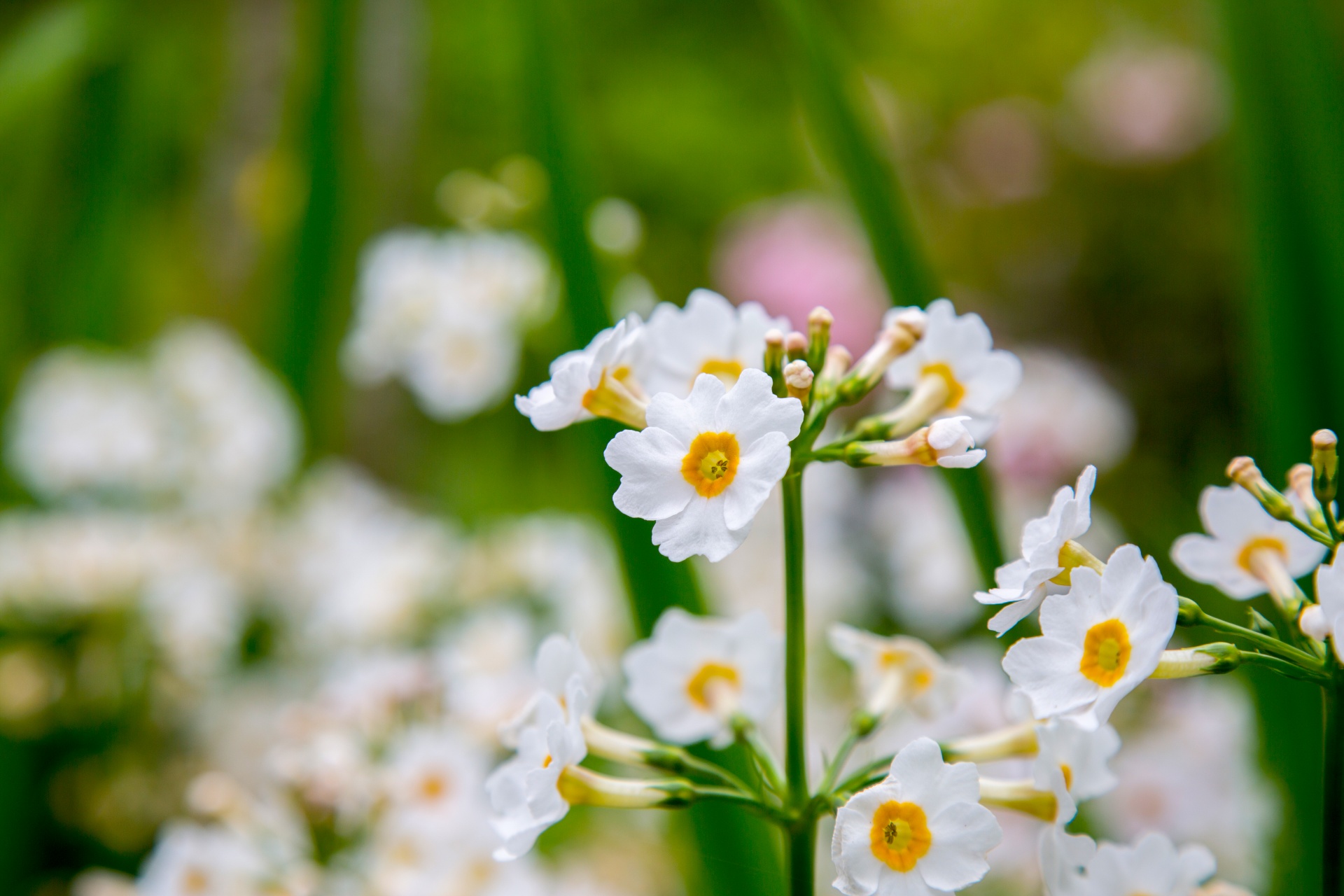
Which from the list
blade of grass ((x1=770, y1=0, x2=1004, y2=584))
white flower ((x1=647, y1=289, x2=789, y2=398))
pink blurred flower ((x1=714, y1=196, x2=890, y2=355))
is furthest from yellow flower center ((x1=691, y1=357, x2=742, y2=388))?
pink blurred flower ((x1=714, y1=196, x2=890, y2=355))

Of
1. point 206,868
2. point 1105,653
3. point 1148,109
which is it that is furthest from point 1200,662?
point 1148,109

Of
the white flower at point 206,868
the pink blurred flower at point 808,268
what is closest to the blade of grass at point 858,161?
the white flower at point 206,868

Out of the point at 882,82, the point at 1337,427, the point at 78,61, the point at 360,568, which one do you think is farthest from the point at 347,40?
the point at 882,82

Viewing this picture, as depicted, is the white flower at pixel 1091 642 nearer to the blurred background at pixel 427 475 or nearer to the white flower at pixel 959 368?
the white flower at pixel 959 368

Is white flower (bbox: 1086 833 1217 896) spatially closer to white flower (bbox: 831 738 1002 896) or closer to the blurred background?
white flower (bbox: 831 738 1002 896)

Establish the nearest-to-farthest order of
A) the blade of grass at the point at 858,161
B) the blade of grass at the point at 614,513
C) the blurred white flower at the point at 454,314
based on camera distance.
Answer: the blade of grass at the point at 614,513 < the blade of grass at the point at 858,161 < the blurred white flower at the point at 454,314

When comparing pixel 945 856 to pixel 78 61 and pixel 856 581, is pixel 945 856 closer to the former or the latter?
pixel 856 581

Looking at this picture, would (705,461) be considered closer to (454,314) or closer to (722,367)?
(722,367)
